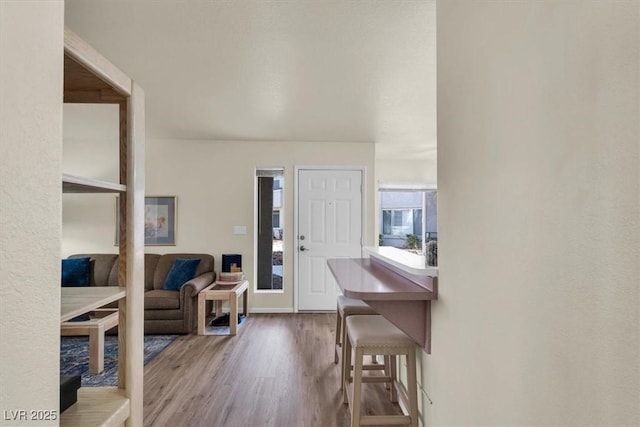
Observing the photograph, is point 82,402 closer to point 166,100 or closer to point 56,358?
point 56,358

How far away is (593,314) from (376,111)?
2.91 metres

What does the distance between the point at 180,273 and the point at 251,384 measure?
193 centimetres

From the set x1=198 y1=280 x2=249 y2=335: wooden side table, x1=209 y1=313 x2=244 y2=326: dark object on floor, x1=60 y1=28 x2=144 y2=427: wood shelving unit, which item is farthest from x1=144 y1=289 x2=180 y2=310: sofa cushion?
x1=60 y1=28 x2=144 y2=427: wood shelving unit

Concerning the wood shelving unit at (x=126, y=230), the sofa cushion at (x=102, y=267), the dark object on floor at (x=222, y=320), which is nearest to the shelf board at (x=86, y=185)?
the wood shelving unit at (x=126, y=230)

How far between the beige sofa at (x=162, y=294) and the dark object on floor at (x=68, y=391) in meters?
2.73

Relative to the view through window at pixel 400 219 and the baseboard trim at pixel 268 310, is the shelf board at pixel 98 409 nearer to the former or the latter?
the baseboard trim at pixel 268 310

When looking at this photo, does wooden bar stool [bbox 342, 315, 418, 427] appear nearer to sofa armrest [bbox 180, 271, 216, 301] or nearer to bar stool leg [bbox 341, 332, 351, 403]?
bar stool leg [bbox 341, 332, 351, 403]

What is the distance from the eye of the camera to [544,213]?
A: 0.83m

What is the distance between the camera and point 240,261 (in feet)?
14.1

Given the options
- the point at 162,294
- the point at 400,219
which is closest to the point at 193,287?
the point at 162,294

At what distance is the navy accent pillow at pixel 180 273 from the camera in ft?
12.7

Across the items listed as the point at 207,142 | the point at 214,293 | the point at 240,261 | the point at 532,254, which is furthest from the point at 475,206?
the point at 207,142

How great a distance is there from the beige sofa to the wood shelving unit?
265 centimetres

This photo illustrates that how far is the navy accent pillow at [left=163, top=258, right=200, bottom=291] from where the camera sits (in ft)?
12.7
